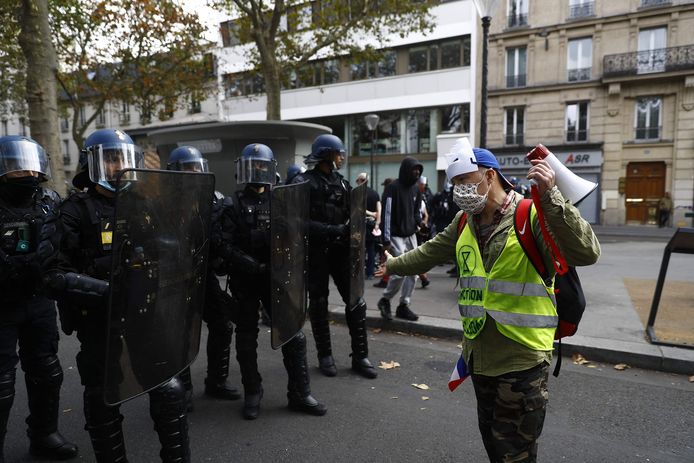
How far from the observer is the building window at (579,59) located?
2228 cm

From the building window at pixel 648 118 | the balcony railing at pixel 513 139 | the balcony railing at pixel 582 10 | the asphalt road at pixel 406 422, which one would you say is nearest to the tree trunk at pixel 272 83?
the asphalt road at pixel 406 422

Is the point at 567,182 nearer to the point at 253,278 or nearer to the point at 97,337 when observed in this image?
the point at 97,337

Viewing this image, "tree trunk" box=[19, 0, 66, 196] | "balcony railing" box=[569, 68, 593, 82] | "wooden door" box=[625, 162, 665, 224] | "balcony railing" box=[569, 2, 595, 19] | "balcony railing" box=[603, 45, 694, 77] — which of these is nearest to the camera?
"tree trunk" box=[19, 0, 66, 196]

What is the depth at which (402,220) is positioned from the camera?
18.2 ft

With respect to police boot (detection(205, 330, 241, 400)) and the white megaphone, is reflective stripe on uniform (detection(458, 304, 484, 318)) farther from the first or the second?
police boot (detection(205, 330, 241, 400))

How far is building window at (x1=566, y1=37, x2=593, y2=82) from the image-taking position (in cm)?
2228

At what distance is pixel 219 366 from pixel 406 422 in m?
1.52

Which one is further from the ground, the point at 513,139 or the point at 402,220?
the point at 513,139

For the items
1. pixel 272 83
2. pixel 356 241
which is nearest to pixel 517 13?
pixel 272 83

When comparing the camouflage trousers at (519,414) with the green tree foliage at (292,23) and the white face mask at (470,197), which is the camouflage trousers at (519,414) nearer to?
the white face mask at (470,197)

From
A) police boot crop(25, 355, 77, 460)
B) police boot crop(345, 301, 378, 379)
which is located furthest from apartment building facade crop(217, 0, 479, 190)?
police boot crop(25, 355, 77, 460)

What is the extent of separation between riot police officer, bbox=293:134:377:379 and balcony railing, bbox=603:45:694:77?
73.3 ft

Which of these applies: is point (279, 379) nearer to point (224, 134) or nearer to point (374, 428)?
point (374, 428)

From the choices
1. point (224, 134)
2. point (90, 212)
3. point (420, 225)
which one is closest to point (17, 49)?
point (224, 134)
